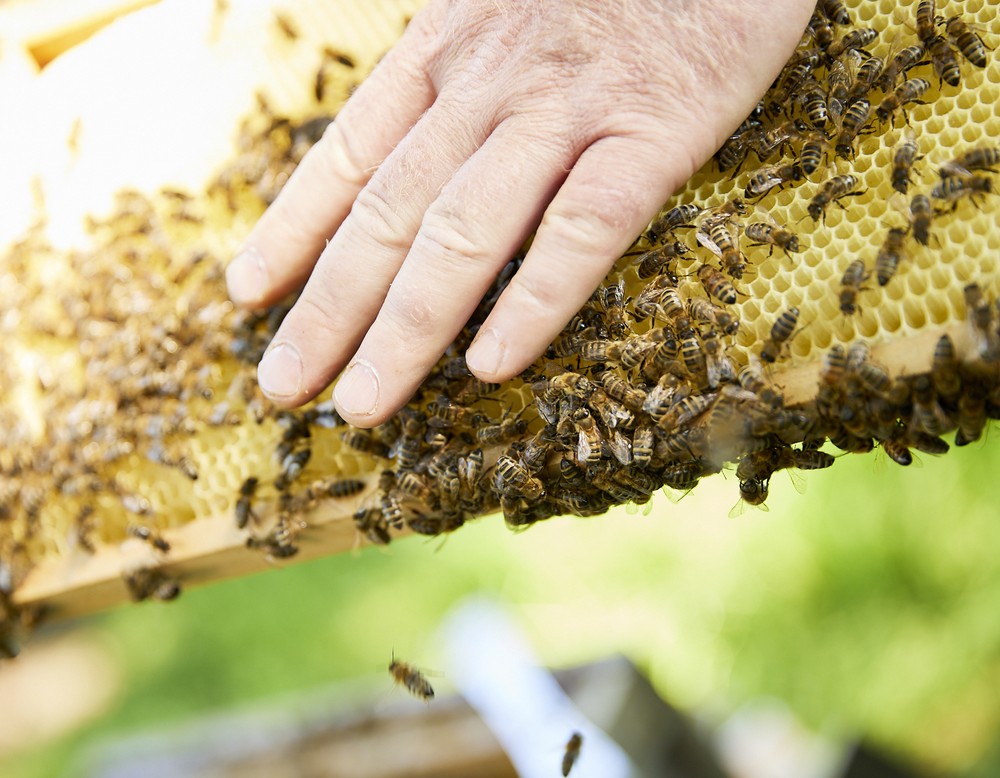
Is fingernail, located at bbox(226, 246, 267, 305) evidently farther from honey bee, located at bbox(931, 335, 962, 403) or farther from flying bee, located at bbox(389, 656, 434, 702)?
honey bee, located at bbox(931, 335, 962, 403)

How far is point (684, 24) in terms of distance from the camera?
2.54 metres

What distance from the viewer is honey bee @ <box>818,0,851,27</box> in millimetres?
2656

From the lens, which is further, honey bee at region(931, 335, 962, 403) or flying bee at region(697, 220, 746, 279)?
flying bee at region(697, 220, 746, 279)

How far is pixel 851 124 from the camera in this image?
2496 mm

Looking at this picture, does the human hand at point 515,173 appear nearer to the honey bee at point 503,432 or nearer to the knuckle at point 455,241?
the knuckle at point 455,241

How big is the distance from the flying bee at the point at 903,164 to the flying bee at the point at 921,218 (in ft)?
0.30

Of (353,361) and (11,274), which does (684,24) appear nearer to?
(353,361)

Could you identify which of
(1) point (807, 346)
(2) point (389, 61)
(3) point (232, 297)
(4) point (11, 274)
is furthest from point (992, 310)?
(4) point (11, 274)

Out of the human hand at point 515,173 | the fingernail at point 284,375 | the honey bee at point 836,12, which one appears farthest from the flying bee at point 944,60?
the fingernail at point 284,375

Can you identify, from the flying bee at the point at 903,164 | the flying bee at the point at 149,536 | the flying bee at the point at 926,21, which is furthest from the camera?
the flying bee at the point at 149,536

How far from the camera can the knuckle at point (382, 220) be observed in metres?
2.83

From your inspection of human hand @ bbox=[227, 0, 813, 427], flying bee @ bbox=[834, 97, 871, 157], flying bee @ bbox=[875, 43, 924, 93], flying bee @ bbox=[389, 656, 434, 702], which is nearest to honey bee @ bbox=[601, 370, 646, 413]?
human hand @ bbox=[227, 0, 813, 427]

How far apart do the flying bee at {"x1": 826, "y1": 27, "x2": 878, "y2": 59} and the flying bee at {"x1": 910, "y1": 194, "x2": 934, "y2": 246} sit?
66 cm

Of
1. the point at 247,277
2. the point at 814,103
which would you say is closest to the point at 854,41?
the point at 814,103
